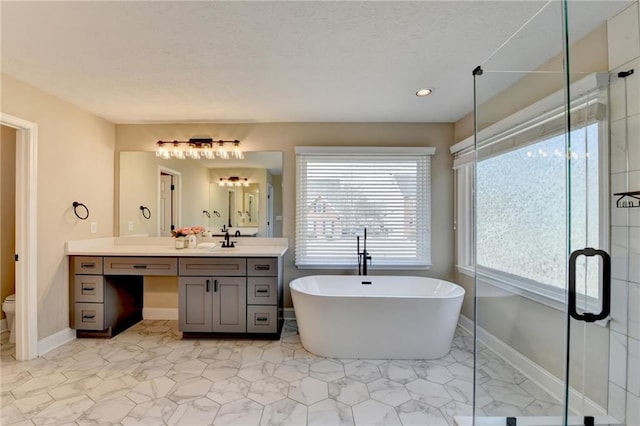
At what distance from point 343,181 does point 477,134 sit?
143 cm

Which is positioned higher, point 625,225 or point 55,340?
point 625,225

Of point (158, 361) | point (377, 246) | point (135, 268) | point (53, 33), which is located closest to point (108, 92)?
point (53, 33)

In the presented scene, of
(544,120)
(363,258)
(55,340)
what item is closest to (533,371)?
(363,258)

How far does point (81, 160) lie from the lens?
2840 mm

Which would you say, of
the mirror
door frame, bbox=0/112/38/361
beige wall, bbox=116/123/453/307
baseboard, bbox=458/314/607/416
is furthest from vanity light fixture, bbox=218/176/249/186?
baseboard, bbox=458/314/607/416

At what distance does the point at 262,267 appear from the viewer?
272 cm

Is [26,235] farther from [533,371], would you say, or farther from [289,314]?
[533,371]

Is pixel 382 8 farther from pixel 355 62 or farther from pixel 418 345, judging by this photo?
pixel 418 345

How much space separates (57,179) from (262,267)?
2.07 metres

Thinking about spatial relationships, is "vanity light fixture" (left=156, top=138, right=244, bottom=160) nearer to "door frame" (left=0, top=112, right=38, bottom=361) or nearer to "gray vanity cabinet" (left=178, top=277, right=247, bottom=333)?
"door frame" (left=0, top=112, right=38, bottom=361)

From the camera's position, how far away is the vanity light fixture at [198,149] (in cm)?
327

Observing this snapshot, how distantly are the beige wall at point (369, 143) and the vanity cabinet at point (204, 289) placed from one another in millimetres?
614

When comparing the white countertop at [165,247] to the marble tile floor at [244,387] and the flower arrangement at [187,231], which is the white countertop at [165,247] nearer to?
the flower arrangement at [187,231]

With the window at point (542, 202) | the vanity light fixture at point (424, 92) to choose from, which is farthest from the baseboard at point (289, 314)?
the vanity light fixture at point (424, 92)
